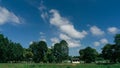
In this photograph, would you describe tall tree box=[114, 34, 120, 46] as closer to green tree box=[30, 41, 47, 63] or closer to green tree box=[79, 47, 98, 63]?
green tree box=[30, 41, 47, 63]

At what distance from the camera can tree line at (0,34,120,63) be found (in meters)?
93.7

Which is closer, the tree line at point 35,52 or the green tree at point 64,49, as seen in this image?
the tree line at point 35,52

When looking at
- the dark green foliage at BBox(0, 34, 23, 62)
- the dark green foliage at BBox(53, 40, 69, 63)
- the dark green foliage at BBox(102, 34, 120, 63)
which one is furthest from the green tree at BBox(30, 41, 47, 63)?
the dark green foliage at BBox(102, 34, 120, 63)

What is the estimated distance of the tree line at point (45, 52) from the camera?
93688 millimetres

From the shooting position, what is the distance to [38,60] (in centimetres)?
11488

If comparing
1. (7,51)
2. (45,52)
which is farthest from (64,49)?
(7,51)

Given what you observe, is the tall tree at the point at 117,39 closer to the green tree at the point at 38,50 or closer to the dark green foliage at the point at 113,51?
the dark green foliage at the point at 113,51

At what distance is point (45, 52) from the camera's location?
119000 millimetres

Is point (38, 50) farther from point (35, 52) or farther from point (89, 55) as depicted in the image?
point (89, 55)

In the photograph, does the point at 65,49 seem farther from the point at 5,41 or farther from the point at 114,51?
the point at 5,41

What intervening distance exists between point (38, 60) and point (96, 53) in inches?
1546

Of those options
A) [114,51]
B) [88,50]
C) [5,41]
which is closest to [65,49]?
[88,50]

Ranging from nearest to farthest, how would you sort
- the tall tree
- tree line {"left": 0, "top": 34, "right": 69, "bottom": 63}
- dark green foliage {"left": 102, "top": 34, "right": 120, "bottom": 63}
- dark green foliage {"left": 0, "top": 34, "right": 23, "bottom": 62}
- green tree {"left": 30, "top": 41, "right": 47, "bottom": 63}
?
dark green foliage {"left": 0, "top": 34, "right": 23, "bottom": 62} < tree line {"left": 0, "top": 34, "right": 69, "bottom": 63} < the tall tree < dark green foliage {"left": 102, "top": 34, "right": 120, "bottom": 63} < green tree {"left": 30, "top": 41, "right": 47, "bottom": 63}

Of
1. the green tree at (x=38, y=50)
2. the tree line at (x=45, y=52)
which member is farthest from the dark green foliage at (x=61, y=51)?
the green tree at (x=38, y=50)
